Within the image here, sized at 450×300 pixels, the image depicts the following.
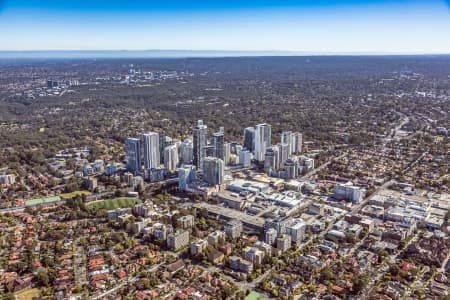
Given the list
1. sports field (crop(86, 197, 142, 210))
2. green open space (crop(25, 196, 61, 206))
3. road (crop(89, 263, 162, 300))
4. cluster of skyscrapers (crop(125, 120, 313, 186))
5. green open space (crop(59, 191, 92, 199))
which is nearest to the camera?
road (crop(89, 263, 162, 300))

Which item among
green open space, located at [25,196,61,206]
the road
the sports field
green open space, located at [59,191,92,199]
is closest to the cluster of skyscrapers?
the sports field

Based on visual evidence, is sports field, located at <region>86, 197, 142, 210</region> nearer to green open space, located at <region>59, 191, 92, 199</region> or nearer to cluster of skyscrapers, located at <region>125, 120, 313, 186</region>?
green open space, located at <region>59, 191, 92, 199</region>

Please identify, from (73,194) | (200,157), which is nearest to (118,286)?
(73,194)

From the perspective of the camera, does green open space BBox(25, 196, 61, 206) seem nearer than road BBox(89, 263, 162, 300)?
No

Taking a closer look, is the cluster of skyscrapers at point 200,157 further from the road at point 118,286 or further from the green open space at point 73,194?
the road at point 118,286

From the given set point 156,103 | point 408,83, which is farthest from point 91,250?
point 408,83

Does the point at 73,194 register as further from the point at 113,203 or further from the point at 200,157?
the point at 200,157

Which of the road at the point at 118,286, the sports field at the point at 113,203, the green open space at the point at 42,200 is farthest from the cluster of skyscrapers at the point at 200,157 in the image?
the road at the point at 118,286

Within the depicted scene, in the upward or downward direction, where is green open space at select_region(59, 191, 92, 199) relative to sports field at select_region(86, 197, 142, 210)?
downward

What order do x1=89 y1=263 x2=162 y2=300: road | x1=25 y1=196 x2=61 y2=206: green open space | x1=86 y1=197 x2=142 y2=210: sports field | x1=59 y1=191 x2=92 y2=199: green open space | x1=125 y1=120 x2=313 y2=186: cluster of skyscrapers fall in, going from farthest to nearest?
x1=125 y1=120 x2=313 y2=186: cluster of skyscrapers < x1=59 y1=191 x2=92 y2=199: green open space < x1=25 y1=196 x2=61 y2=206: green open space < x1=86 y1=197 x2=142 y2=210: sports field < x1=89 y1=263 x2=162 y2=300: road

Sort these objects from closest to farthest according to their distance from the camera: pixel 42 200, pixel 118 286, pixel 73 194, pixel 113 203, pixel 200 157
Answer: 1. pixel 118 286
2. pixel 113 203
3. pixel 42 200
4. pixel 73 194
5. pixel 200 157

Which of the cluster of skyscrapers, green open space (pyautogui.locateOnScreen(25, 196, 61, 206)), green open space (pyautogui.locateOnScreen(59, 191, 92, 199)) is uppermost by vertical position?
the cluster of skyscrapers
